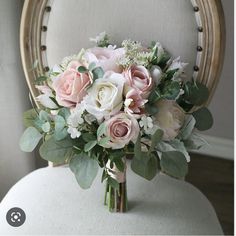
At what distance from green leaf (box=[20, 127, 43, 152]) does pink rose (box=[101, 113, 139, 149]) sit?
0.16m

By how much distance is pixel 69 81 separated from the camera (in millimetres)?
718

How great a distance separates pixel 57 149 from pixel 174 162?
0.20m

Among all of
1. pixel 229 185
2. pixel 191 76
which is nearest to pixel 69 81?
pixel 191 76

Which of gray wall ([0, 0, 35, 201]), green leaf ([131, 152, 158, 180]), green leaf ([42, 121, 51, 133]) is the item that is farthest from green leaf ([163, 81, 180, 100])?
gray wall ([0, 0, 35, 201])

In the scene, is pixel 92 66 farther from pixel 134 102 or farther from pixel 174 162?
pixel 174 162

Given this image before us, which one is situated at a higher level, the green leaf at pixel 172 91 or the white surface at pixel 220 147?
the green leaf at pixel 172 91

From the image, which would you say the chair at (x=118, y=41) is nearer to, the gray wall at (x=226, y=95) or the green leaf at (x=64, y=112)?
the green leaf at (x=64, y=112)

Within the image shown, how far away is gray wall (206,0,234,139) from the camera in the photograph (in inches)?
55.6

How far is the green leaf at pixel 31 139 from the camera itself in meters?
0.79

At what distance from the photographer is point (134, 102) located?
0.69 m

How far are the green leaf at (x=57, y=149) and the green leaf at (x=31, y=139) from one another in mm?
50

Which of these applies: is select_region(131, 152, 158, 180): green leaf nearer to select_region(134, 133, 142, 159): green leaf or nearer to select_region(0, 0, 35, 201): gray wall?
select_region(134, 133, 142, 159): green leaf

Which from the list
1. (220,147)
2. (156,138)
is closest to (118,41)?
(156,138)

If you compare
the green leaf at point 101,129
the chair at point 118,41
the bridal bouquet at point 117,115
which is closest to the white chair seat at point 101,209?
the chair at point 118,41
